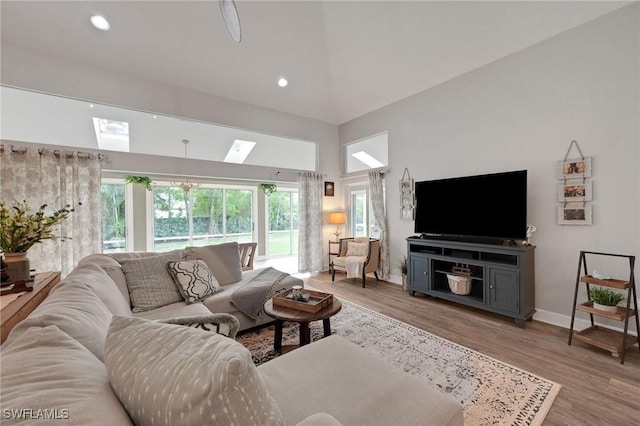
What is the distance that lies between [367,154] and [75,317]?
519 cm

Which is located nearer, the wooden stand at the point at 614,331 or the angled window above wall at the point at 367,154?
the wooden stand at the point at 614,331

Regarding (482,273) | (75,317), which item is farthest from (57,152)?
(482,273)

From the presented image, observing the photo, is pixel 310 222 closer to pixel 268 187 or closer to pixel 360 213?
pixel 360 213

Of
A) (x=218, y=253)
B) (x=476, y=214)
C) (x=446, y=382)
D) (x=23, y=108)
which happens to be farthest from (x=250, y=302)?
(x=23, y=108)

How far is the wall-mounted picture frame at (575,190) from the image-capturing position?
9.18 ft

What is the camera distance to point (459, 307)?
354 cm

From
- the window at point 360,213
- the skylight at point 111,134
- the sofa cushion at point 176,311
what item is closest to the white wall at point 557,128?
the window at point 360,213

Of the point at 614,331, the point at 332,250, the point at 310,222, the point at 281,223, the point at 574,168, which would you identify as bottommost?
the point at 614,331

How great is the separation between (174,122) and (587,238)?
5.78m

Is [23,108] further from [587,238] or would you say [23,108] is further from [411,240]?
[587,238]

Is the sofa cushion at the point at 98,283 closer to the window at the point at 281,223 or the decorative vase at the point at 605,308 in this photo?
the decorative vase at the point at 605,308

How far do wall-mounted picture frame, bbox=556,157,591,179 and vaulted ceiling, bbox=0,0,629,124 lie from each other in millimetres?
1528

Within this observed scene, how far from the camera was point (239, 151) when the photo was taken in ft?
16.1

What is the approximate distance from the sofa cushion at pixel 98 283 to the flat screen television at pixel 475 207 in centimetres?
386
